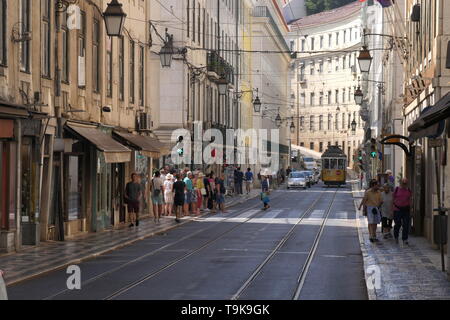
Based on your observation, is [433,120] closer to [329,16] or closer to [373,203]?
[373,203]

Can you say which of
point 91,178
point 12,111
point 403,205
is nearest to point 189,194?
point 91,178

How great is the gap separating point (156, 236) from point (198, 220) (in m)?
8.96

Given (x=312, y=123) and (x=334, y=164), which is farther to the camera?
(x=312, y=123)

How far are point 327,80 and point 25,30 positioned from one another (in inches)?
4636

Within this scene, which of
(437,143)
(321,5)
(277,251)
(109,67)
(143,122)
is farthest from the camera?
(321,5)

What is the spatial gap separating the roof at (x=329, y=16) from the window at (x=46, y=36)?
105 m

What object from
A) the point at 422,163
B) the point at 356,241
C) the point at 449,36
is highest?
the point at 449,36

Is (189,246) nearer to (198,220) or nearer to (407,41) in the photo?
(198,220)

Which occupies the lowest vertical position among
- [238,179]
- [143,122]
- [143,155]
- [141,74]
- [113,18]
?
[238,179]

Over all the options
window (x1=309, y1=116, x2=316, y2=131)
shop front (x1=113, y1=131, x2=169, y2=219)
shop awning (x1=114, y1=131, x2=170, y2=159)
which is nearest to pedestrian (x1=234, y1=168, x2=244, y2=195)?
shop front (x1=113, y1=131, x2=169, y2=219)

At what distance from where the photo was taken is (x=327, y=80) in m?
141

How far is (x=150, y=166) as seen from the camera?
41312 mm
